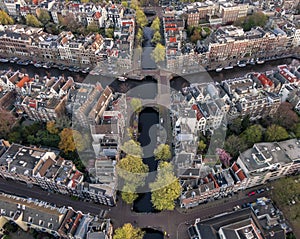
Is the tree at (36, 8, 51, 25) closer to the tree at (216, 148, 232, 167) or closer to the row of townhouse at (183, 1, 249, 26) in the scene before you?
the row of townhouse at (183, 1, 249, 26)

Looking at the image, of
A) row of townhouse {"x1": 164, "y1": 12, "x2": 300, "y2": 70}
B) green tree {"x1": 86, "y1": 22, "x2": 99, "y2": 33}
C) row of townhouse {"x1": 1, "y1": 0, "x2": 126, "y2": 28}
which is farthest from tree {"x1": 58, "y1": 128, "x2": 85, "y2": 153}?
row of townhouse {"x1": 1, "y1": 0, "x2": 126, "y2": 28}

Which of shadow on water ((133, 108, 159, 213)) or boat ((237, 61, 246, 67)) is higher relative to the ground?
boat ((237, 61, 246, 67))

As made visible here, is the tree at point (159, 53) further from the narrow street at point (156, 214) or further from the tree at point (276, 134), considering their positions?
the narrow street at point (156, 214)

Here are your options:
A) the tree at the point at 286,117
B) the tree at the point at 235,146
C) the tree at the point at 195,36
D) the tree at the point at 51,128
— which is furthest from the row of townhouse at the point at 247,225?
the tree at the point at 195,36

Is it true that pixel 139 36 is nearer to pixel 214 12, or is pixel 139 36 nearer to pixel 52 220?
pixel 214 12

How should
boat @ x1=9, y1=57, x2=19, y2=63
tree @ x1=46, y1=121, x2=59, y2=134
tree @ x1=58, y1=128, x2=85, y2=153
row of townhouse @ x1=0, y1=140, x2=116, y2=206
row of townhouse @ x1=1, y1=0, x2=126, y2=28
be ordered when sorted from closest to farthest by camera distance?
row of townhouse @ x1=0, y1=140, x2=116, y2=206, tree @ x1=58, y1=128, x2=85, y2=153, tree @ x1=46, y1=121, x2=59, y2=134, boat @ x1=9, y1=57, x2=19, y2=63, row of townhouse @ x1=1, y1=0, x2=126, y2=28
